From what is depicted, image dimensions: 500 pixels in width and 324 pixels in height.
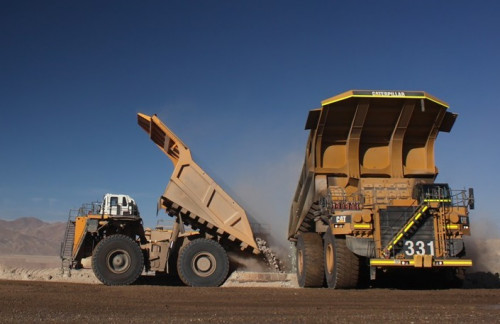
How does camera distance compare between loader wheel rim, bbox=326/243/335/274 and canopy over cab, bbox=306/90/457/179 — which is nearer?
loader wheel rim, bbox=326/243/335/274

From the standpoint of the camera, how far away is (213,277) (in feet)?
47.9

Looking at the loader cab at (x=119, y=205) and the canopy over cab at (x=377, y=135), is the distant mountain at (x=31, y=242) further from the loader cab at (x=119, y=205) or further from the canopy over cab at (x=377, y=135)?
the canopy over cab at (x=377, y=135)

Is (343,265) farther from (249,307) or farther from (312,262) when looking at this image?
(249,307)

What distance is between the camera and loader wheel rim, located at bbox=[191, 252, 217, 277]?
14633 mm

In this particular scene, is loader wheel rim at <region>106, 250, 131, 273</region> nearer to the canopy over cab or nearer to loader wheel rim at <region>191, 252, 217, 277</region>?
loader wheel rim at <region>191, 252, 217, 277</region>

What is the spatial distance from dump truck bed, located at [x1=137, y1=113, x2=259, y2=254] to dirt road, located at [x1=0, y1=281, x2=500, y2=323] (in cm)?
433

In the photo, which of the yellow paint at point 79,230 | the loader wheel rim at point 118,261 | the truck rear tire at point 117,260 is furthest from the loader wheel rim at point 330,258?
the yellow paint at point 79,230

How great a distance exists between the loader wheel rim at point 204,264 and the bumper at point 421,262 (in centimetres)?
588

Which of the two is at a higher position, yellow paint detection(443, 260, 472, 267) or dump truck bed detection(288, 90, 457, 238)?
dump truck bed detection(288, 90, 457, 238)

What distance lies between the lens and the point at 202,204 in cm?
1491

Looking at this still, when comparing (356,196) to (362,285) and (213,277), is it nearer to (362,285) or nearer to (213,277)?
A: (362,285)

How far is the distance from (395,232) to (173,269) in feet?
25.3

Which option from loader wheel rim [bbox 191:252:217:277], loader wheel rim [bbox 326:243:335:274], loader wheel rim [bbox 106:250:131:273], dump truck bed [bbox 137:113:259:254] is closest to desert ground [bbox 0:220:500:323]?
loader wheel rim [bbox 326:243:335:274]

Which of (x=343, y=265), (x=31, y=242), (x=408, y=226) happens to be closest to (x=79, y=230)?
(x=343, y=265)
